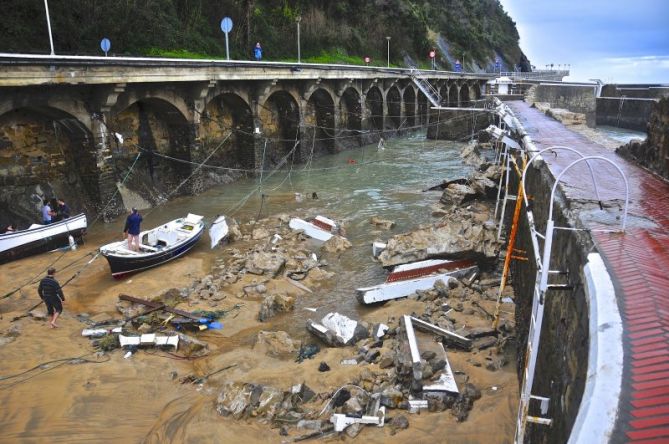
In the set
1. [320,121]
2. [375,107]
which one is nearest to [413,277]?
[320,121]

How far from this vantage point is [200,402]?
7.43 meters

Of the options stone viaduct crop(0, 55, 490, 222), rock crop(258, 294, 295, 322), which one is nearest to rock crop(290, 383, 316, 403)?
rock crop(258, 294, 295, 322)

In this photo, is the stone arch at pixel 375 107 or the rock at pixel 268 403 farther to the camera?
the stone arch at pixel 375 107

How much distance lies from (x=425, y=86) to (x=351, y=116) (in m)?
10.5

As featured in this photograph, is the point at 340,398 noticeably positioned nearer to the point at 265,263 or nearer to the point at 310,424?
the point at 310,424

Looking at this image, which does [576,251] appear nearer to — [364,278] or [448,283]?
[448,283]

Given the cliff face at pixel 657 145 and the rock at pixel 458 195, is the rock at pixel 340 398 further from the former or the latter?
the rock at pixel 458 195

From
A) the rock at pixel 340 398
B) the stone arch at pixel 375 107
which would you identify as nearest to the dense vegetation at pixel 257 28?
the stone arch at pixel 375 107

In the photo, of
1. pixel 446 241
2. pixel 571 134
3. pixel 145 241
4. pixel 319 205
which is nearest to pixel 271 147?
pixel 319 205

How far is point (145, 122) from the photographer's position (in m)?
20.6

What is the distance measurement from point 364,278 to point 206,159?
40.3ft

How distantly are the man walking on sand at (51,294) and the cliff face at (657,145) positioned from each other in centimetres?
1204

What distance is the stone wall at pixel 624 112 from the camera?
32.5 m

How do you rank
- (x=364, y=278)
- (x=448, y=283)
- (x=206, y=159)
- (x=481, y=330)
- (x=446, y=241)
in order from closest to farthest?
(x=481, y=330) < (x=448, y=283) < (x=446, y=241) < (x=364, y=278) < (x=206, y=159)
